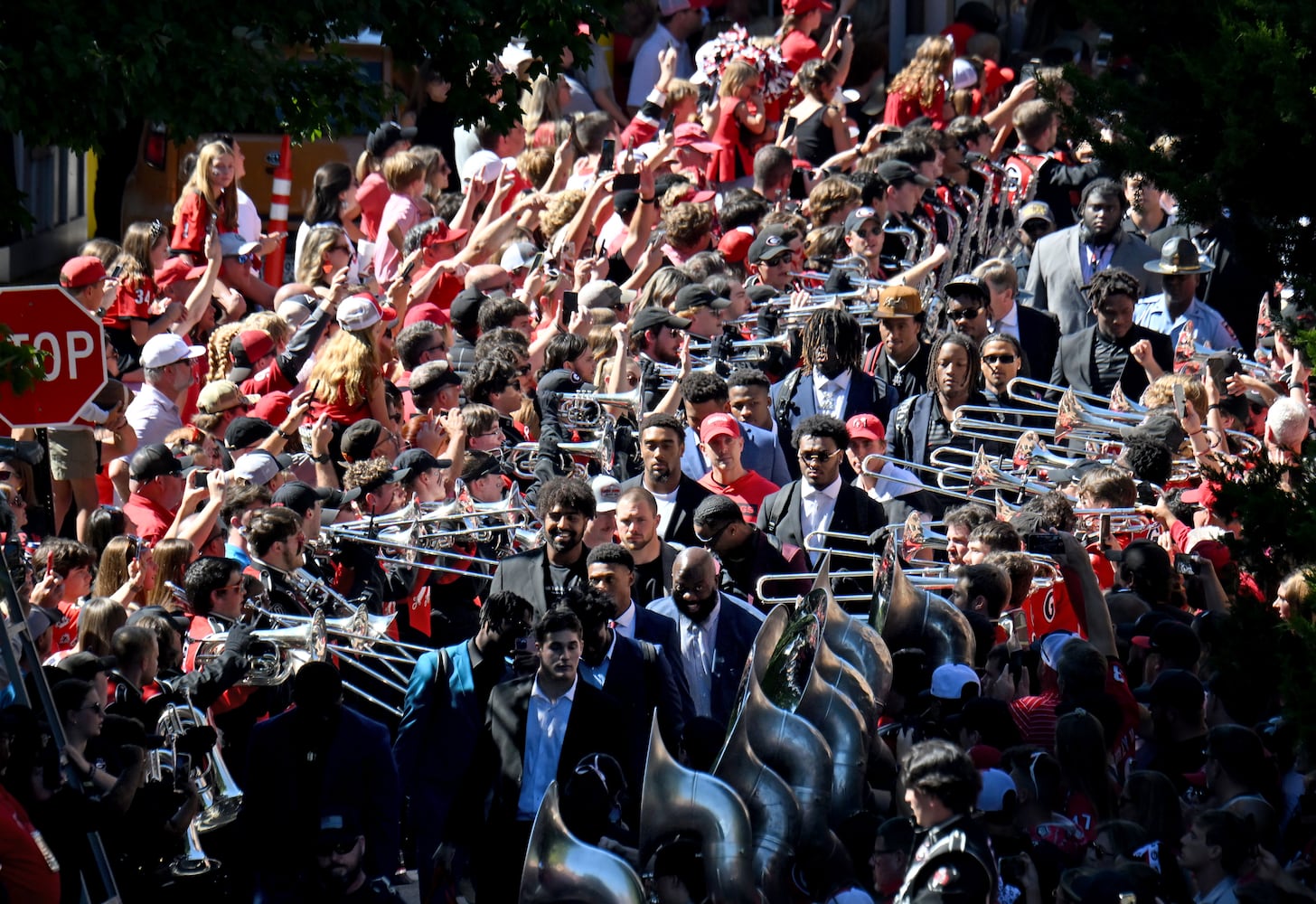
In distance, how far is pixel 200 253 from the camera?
13.9 m

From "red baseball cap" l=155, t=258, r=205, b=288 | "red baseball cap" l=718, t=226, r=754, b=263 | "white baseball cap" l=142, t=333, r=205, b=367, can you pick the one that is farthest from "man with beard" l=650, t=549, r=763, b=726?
"red baseball cap" l=155, t=258, r=205, b=288

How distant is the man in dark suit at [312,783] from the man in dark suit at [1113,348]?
513 cm

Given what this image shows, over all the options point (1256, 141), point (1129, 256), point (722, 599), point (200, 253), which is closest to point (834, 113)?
point (1129, 256)

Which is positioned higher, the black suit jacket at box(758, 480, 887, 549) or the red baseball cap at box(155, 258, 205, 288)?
the red baseball cap at box(155, 258, 205, 288)

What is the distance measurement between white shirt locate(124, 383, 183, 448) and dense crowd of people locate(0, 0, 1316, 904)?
0.03m

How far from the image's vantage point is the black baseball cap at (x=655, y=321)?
37.7 ft

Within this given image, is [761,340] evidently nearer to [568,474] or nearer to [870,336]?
[870,336]

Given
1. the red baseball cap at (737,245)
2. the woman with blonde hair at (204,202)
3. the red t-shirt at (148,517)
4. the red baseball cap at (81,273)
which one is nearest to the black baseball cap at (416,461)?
the red t-shirt at (148,517)

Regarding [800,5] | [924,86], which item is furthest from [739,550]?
[800,5]

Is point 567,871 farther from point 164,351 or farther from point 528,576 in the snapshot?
point 164,351

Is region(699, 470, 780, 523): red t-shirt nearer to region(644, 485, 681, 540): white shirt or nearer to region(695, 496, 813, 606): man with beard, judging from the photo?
region(644, 485, 681, 540): white shirt

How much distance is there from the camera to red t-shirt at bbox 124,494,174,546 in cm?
986

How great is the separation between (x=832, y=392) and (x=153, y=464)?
354 centimetres

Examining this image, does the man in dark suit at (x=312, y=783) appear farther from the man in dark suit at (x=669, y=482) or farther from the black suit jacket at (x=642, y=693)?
the man in dark suit at (x=669, y=482)
